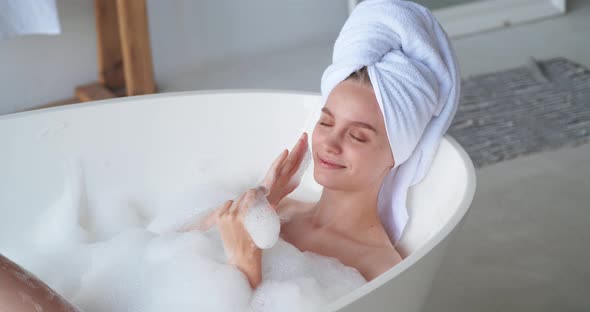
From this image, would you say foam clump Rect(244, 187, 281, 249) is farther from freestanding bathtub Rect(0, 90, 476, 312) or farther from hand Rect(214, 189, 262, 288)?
freestanding bathtub Rect(0, 90, 476, 312)

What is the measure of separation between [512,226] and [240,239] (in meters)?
1.17

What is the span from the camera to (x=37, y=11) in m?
2.28

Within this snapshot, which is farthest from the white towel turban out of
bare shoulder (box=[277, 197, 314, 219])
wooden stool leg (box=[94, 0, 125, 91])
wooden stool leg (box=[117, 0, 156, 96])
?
wooden stool leg (box=[94, 0, 125, 91])

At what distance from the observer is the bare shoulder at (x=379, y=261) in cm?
142

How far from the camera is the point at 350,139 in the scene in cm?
141

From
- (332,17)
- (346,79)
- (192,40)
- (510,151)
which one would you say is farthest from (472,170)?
(332,17)

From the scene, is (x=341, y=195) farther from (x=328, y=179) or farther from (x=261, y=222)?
(x=261, y=222)

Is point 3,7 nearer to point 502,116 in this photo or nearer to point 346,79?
point 346,79

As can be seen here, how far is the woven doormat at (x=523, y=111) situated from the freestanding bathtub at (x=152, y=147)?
105 cm

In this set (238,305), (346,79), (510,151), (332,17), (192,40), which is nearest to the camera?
(238,305)

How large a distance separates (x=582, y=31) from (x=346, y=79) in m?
2.58

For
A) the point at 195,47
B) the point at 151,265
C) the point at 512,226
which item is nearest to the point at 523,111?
the point at 512,226

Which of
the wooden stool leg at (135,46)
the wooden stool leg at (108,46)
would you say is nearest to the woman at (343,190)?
the wooden stool leg at (135,46)

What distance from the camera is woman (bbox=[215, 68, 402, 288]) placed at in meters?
1.33
